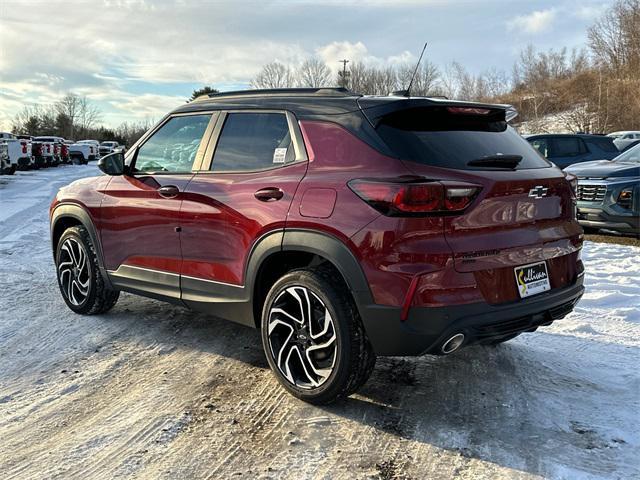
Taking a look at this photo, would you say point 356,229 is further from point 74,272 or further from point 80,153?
point 80,153

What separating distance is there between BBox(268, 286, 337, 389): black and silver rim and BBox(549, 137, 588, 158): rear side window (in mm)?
11448

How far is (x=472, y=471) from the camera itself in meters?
2.62

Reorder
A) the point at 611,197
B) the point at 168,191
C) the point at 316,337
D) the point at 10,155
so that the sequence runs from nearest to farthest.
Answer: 1. the point at 316,337
2. the point at 168,191
3. the point at 611,197
4. the point at 10,155

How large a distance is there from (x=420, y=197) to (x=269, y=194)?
3.25 ft

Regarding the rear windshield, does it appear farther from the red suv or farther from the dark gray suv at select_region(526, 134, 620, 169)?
the dark gray suv at select_region(526, 134, 620, 169)

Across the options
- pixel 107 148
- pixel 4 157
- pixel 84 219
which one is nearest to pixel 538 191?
pixel 84 219

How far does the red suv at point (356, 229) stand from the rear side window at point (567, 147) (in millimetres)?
10403

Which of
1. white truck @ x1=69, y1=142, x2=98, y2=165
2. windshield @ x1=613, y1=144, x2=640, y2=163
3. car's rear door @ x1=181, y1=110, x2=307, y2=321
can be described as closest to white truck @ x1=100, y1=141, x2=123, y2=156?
white truck @ x1=69, y1=142, x2=98, y2=165

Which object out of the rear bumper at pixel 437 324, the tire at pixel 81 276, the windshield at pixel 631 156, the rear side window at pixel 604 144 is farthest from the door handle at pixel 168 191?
the rear side window at pixel 604 144

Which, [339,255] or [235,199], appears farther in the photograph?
[235,199]

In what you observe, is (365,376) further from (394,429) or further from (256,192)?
(256,192)

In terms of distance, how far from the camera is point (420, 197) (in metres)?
2.74

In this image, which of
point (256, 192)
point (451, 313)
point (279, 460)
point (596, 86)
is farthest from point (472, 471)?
point (596, 86)

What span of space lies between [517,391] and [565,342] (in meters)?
1.10
